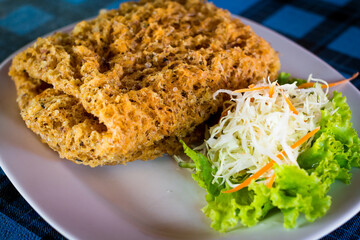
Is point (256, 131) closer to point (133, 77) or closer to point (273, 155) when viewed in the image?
point (273, 155)

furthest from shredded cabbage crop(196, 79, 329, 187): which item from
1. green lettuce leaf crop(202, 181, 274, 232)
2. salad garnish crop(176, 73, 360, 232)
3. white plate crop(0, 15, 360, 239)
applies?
white plate crop(0, 15, 360, 239)

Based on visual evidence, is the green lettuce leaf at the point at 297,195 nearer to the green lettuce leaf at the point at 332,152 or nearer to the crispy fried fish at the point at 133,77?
the green lettuce leaf at the point at 332,152

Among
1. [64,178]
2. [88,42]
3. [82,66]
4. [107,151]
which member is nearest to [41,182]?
[64,178]

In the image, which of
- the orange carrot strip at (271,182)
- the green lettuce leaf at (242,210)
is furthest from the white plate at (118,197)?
the orange carrot strip at (271,182)

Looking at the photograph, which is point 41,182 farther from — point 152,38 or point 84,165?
point 152,38

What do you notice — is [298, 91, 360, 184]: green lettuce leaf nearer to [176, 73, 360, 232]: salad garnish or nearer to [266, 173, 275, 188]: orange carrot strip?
[176, 73, 360, 232]: salad garnish

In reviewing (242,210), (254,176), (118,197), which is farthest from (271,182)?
(118,197)
